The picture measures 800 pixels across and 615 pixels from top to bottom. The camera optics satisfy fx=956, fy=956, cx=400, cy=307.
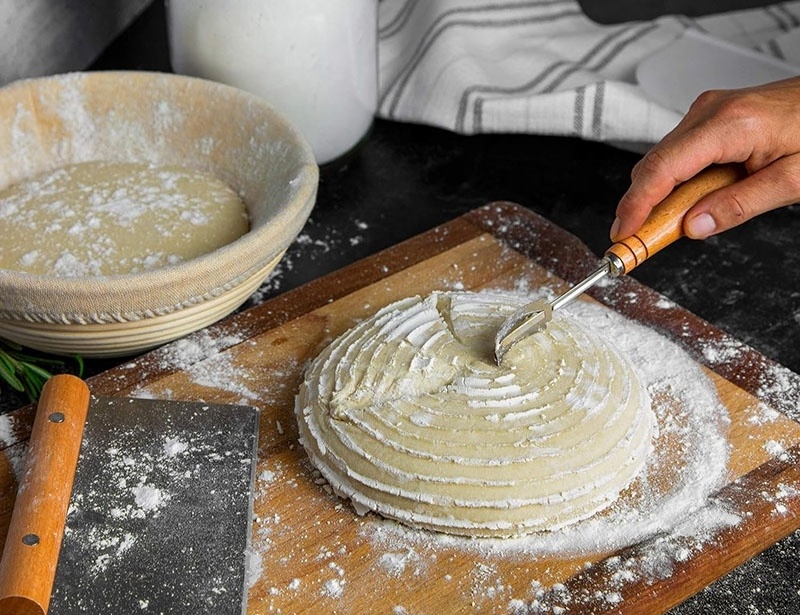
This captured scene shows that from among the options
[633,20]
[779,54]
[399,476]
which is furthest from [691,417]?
[633,20]

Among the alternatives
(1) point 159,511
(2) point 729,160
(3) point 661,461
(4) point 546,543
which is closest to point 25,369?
(1) point 159,511

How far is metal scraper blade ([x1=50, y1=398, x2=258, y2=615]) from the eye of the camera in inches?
34.9

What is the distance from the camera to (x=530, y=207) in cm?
165

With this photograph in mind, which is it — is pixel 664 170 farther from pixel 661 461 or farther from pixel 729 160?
pixel 661 461

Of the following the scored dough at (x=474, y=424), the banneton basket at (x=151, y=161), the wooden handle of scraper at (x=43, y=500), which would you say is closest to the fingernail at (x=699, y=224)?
the scored dough at (x=474, y=424)

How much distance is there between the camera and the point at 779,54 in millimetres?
1961

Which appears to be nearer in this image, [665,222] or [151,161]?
[665,222]

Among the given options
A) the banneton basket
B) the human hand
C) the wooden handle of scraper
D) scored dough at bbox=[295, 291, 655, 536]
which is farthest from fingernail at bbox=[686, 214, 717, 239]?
the wooden handle of scraper

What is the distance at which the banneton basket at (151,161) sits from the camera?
1066mm

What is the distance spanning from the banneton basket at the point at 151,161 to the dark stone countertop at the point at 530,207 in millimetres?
152

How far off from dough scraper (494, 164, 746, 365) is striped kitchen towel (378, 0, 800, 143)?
61 cm

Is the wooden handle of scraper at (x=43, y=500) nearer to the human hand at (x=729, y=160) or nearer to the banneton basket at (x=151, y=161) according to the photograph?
the banneton basket at (x=151, y=161)

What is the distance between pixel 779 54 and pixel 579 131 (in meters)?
0.55

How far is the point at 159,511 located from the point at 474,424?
33 centimetres
